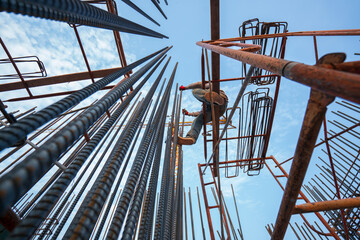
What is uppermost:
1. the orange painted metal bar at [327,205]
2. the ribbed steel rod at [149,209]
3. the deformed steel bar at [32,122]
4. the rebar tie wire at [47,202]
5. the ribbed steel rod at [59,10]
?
the ribbed steel rod at [59,10]

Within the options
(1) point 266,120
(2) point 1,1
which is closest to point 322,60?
(2) point 1,1

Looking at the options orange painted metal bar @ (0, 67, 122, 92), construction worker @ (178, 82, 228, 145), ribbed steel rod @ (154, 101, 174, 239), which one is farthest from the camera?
orange painted metal bar @ (0, 67, 122, 92)

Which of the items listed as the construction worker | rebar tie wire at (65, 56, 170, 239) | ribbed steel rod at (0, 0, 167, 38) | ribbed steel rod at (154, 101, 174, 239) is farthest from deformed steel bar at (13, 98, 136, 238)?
the construction worker

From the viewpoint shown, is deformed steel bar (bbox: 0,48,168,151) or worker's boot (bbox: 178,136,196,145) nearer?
deformed steel bar (bbox: 0,48,168,151)

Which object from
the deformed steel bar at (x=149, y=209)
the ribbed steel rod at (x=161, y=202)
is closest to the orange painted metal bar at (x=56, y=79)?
the ribbed steel rod at (x=161, y=202)

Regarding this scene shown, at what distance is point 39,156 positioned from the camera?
0.85 m

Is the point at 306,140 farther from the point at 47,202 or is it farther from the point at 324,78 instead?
the point at 47,202

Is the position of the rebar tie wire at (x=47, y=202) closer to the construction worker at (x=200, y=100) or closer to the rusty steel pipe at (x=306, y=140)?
the rusty steel pipe at (x=306, y=140)

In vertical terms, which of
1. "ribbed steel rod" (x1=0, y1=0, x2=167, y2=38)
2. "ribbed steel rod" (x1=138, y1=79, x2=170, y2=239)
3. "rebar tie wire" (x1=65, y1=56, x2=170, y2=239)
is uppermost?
"ribbed steel rod" (x1=0, y1=0, x2=167, y2=38)

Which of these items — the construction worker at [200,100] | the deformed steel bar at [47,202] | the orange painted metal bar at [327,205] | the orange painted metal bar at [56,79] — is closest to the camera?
the deformed steel bar at [47,202]

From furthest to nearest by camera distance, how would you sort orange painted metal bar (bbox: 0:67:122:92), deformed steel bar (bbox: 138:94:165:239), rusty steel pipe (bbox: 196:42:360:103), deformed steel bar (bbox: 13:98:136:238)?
orange painted metal bar (bbox: 0:67:122:92) → deformed steel bar (bbox: 138:94:165:239) → deformed steel bar (bbox: 13:98:136:238) → rusty steel pipe (bbox: 196:42:360:103)

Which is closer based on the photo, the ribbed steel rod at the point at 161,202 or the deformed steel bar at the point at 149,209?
the deformed steel bar at the point at 149,209

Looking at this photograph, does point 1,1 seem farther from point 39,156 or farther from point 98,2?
point 98,2

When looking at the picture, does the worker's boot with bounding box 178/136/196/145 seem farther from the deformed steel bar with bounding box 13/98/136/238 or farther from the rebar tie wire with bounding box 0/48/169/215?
the rebar tie wire with bounding box 0/48/169/215
